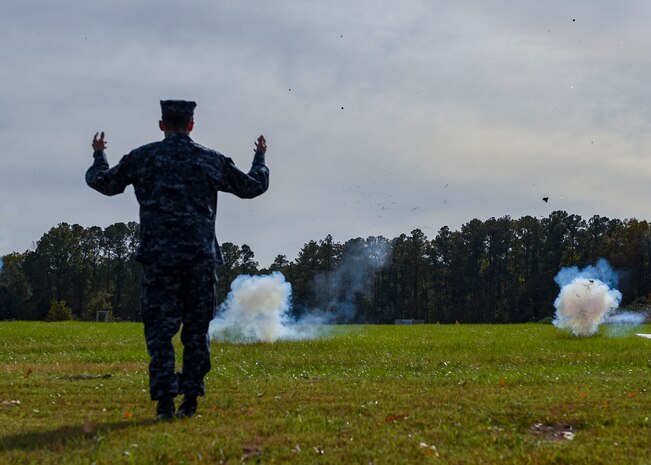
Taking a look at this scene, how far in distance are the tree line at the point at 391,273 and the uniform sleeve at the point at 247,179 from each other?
9850 centimetres

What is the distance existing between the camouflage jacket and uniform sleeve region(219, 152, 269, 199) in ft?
0.07

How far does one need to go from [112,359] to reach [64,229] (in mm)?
109989

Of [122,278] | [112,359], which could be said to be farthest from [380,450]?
[122,278]

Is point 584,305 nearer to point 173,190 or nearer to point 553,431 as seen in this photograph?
point 553,431

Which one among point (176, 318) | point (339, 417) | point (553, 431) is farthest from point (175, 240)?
point (553, 431)

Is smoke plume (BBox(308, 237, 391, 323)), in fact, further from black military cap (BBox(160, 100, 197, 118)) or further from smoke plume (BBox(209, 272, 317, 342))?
black military cap (BBox(160, 100, 197, 118))

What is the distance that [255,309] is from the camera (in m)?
30.0

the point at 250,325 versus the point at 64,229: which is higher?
the point at 64,229

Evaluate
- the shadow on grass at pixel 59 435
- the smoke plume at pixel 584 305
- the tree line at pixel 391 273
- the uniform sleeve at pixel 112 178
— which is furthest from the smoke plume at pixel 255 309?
the tree line at pixel 391 273

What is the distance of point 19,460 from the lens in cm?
670

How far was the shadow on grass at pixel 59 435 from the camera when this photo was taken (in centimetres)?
727

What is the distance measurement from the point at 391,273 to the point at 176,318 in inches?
4693

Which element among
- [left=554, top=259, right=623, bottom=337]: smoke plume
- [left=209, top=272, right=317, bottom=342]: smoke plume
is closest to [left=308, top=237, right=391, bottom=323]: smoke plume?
[left=554, top=259, right=623, bottom=337]: smoke plume

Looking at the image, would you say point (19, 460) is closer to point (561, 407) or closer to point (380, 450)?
point (380, 450)
